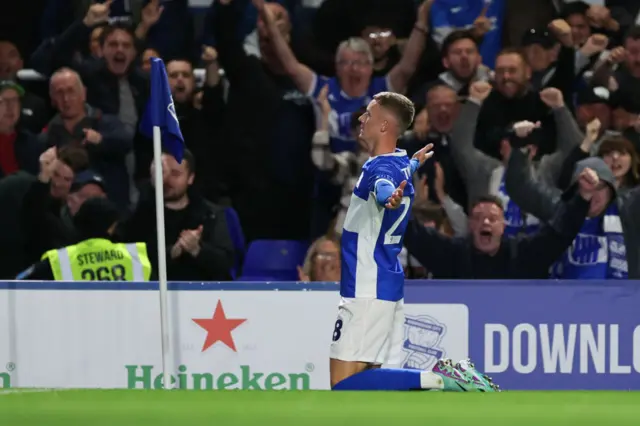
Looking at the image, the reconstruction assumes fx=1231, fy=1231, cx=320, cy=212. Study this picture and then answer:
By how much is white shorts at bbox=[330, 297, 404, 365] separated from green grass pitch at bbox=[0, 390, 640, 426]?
1.24 meters

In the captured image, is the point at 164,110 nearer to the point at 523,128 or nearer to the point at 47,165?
the point at 47,165

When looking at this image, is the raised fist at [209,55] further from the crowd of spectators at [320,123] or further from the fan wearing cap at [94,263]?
the fan wearing cap at [94,263]

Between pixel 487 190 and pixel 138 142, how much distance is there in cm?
297

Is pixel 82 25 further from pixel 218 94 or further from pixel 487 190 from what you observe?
pixel 487 190

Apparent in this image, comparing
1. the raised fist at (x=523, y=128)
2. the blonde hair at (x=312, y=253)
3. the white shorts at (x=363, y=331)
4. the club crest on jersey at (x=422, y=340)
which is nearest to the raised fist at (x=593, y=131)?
the raised fist at (x=523, y=128)

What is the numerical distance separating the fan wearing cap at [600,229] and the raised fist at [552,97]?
1.73 ft

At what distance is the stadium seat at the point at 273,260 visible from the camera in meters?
9.88

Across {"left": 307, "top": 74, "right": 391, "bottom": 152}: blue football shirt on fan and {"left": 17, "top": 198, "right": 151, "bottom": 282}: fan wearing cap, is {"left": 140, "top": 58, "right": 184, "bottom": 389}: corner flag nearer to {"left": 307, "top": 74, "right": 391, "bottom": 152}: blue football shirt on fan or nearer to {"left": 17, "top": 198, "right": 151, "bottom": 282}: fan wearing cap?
{"left": 17, "top": 198, "right": 151, "bottom": 282}: fan wearing cap

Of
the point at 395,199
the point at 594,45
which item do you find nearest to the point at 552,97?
the point at 594,45

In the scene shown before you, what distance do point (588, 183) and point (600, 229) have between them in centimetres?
41

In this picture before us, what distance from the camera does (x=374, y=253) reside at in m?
6.77

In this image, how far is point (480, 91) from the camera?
32.8 feet

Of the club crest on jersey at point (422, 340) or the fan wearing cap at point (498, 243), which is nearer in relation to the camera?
the club crest on jersey at point (422, 340)

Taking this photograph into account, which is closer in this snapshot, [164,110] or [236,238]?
[164,110]
